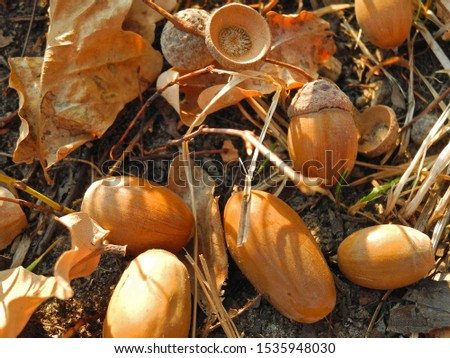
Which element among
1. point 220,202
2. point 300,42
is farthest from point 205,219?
point 300,42

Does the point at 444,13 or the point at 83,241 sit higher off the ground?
the point at 444,13

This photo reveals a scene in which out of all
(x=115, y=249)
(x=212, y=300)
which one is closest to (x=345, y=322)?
(x=212, y=300)

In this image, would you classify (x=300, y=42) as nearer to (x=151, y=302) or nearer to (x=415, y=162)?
(x=415, y=162)

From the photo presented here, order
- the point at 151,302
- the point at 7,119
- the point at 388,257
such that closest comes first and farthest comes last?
the point at 151,302 → the point at 388,257 → the point at 7,119

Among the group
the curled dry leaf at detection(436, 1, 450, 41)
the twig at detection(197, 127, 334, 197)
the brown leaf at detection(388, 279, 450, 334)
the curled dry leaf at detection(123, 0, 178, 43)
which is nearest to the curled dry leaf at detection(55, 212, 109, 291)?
the twig at detection(197, 127, 334, 197)

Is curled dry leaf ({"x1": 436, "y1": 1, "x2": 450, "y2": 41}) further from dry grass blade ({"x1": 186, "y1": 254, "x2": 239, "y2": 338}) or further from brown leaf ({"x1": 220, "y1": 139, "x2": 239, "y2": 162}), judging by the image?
dry grass blade ({"x1": 186, "y1": 254, "x2": 239, "y2": 338})

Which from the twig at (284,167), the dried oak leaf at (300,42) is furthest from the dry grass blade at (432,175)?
the dried oak leaf at (300,42)
